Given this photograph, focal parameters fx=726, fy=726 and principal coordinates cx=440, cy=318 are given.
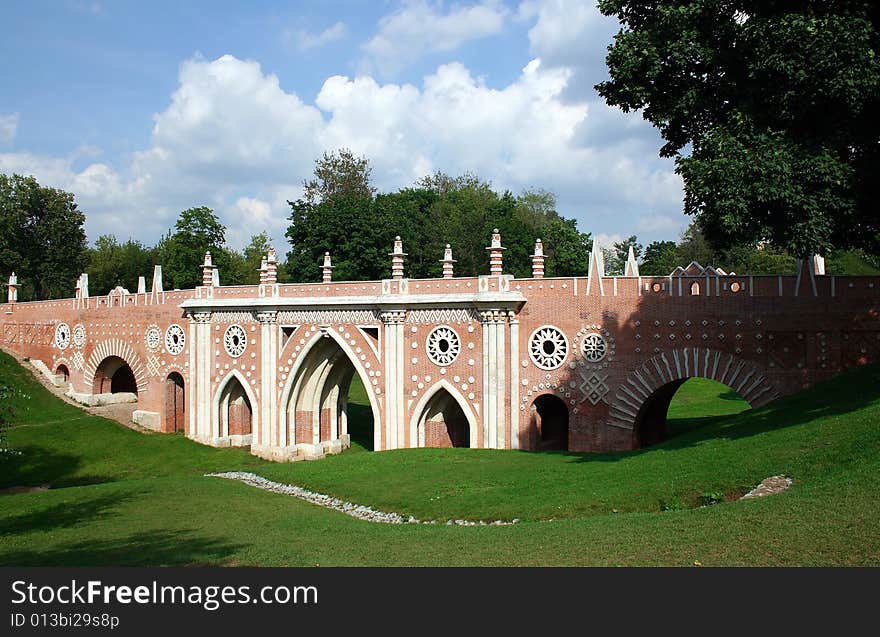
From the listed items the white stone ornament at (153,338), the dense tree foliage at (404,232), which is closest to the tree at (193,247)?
the dense tree foliage at (404,232)

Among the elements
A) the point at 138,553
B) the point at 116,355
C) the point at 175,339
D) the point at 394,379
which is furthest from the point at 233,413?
the point at 138,553

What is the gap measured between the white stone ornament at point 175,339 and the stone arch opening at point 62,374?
896 centimetres

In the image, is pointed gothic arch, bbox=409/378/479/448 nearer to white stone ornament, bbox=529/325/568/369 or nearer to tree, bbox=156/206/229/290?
white stone ornament, bbox=529/325/568/369

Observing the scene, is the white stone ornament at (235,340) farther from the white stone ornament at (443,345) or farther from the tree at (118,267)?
the tree at (118,267)

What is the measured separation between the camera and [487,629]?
680 centimetres

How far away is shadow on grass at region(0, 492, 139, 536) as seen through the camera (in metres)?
14.2

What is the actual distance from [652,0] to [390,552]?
13548 millimetres

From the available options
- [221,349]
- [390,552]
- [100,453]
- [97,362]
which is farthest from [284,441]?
[390,552]

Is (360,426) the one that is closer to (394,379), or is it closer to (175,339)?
(175,339)

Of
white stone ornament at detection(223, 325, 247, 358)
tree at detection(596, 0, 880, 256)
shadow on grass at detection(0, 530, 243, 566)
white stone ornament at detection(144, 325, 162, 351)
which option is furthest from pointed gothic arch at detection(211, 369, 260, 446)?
tree at detection(596, 0, 880, 256)

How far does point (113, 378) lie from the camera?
3866cm

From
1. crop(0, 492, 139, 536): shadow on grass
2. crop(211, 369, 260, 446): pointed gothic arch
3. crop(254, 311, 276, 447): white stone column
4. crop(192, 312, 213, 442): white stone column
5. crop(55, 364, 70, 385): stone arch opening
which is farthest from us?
crop(55, 364, 70, 385): stone arch opening

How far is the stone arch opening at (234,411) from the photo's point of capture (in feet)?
103

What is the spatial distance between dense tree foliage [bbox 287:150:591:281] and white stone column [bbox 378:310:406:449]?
63.4 feet
